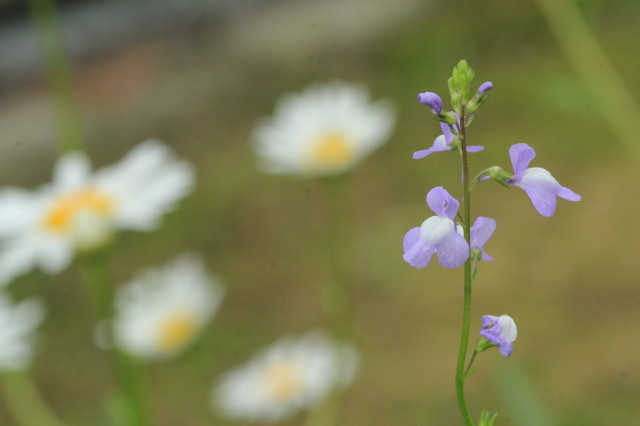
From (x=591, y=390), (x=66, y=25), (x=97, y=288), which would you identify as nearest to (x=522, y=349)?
(x=591, y=390)

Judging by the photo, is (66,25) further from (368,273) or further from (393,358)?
(393,358)

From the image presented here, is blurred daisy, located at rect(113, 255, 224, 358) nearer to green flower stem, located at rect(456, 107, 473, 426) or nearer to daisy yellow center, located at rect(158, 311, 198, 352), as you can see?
daisy yellow center, located at rect(158, 311, 198, 352)

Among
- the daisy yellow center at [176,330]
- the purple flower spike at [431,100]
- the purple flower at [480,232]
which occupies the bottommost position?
the daisy yellow center at [176,330]

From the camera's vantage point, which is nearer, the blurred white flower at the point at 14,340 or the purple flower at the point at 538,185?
the purple flower at the point at 538,185

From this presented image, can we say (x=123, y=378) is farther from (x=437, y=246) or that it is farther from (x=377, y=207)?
(x=377, y=207)

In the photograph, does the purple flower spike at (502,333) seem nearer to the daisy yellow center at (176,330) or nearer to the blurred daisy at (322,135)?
the blurred daisy at (322,135)

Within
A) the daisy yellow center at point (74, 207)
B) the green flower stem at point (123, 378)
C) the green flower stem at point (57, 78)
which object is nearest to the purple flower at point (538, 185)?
the green flower stem at point (123, 378)

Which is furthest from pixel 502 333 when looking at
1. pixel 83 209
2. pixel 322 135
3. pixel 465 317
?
pixel 322 135
